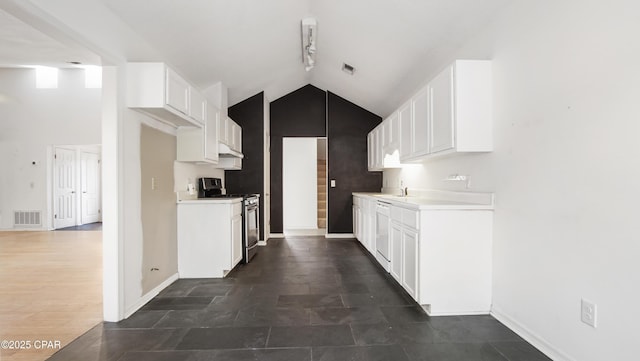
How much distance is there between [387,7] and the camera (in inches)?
121

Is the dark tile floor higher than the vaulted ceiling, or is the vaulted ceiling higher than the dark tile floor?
the vaulted ceiling

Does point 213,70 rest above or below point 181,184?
above

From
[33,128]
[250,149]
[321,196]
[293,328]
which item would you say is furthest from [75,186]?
[293,328]

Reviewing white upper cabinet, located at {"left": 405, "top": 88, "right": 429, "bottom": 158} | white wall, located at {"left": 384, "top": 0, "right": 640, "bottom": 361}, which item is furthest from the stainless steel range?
white wall, located at {"left": 384, "top": 0, "right": 640, "bottom": 361}

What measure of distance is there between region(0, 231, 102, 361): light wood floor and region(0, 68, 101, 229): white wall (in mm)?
2296

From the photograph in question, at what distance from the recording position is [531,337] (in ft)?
6.91

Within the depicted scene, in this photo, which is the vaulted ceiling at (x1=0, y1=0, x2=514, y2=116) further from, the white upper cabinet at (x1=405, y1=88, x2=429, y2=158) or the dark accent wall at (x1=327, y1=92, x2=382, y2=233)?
the dark accent wall at (x1=327, y1=92, x2=382, y2=233)

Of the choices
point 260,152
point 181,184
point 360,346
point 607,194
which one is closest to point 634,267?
point 607,194

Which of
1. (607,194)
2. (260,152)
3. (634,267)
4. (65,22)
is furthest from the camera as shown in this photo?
(260,152)

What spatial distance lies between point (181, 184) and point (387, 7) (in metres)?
3.10

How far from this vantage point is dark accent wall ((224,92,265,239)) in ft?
19.9

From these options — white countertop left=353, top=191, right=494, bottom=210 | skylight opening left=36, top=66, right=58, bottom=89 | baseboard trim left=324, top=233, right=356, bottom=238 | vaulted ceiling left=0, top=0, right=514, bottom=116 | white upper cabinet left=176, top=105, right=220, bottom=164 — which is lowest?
baseboard trim left=324, top=233, right=356, bottom=238

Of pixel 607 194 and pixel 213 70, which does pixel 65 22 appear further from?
pixel 607 194

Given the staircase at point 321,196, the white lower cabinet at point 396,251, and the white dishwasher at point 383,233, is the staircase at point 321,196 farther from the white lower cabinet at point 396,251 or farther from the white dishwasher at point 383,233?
the white lower cabinet at point 396,251
